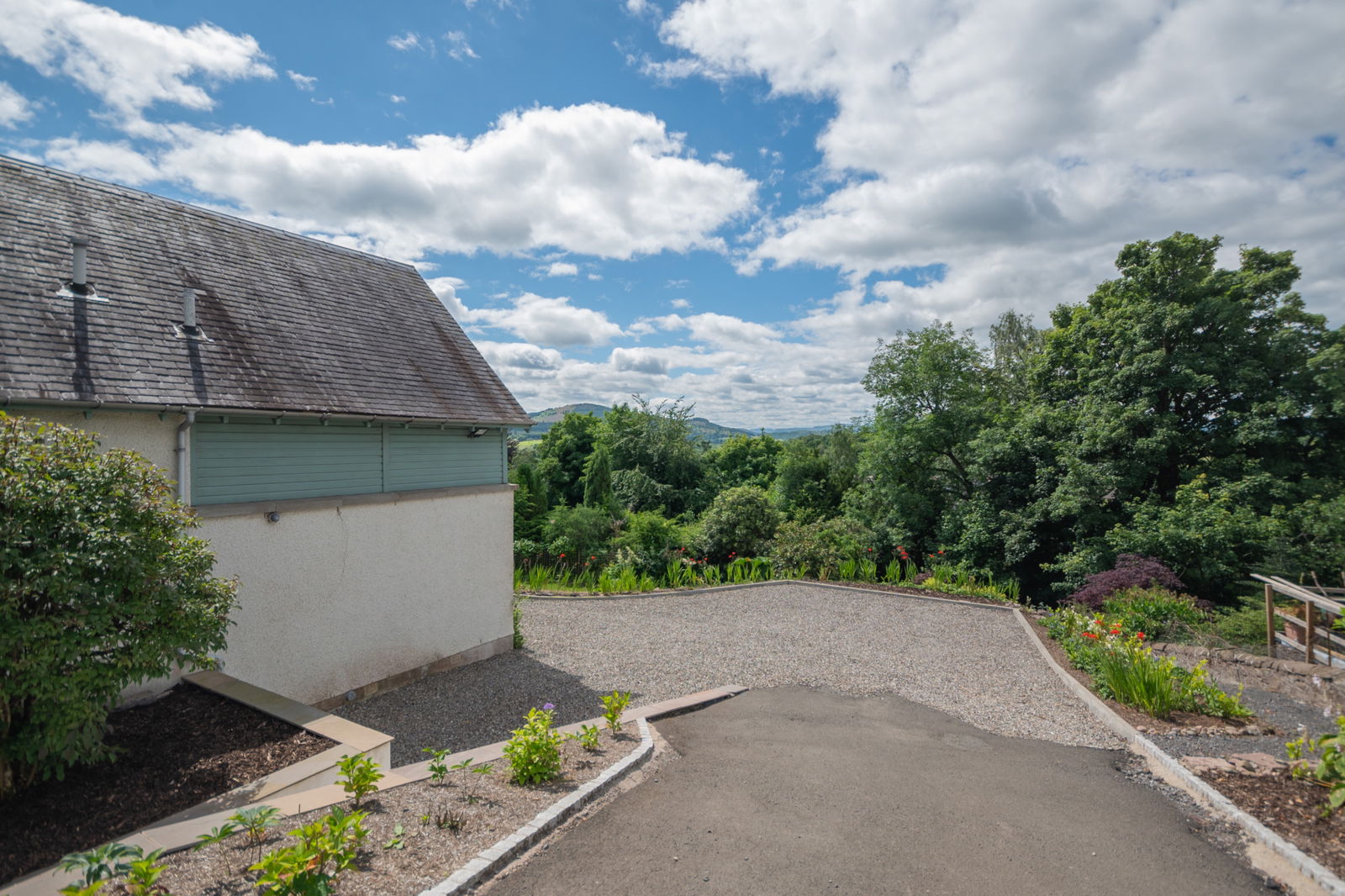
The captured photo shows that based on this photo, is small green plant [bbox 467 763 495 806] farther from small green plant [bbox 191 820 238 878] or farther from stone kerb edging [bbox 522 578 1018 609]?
stone kerb edging [bbox 522 578 1018 609]

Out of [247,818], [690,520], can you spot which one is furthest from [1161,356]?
[247,818]

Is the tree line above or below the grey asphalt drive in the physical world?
above

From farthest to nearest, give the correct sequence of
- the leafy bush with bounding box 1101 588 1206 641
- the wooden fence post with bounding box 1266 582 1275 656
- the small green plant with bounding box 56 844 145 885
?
the leafy bush with bounding box 1101 588 1206 641 → the wooden fence post with bounding box 1266 582 1275 656 → the small green plant with bounding box 56 844 145 885

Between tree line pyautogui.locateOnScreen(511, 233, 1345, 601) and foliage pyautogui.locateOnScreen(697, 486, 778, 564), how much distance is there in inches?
2.0

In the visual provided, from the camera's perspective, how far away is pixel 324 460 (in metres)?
7.11

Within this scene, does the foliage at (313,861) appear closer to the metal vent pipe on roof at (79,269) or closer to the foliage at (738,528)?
the metal vent pipe on roof at (79,269)

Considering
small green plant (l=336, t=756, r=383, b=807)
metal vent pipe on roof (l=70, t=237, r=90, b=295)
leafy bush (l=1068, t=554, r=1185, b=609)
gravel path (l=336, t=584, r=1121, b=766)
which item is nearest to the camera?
small green plant (l=336, t=756, r=383, b=807)

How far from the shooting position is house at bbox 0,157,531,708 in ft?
18.6

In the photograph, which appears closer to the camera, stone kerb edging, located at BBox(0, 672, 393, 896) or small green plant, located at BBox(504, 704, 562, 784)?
stone kerb edging, located at BBox(0, 672, 393, 896)

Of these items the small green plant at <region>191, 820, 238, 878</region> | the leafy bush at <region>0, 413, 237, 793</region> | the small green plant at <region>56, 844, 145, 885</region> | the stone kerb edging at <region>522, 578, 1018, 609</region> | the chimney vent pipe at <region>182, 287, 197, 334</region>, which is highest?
the chimney vent pipe at <region>182, 287, 197, 334</region>

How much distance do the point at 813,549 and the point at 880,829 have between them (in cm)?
1084

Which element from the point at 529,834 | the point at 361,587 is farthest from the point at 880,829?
the point at 361,587

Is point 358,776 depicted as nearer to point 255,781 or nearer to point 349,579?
point 255,781

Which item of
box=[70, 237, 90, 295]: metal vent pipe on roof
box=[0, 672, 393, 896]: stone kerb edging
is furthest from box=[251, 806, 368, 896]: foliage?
box=[70, 237, 90, 295]: metal vent pipe on roof
